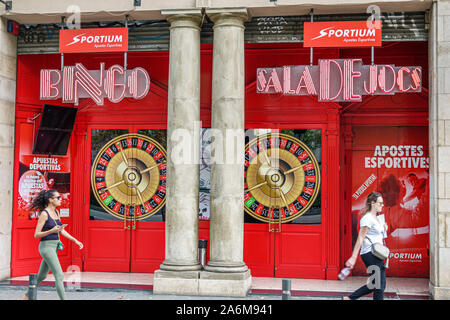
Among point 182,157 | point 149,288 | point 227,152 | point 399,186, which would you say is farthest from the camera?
point 399,186

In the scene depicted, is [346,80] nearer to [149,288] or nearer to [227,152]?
[227,152]

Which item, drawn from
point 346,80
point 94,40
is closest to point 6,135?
point 94,40

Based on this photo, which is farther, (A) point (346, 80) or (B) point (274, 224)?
(B) point (274, 224)

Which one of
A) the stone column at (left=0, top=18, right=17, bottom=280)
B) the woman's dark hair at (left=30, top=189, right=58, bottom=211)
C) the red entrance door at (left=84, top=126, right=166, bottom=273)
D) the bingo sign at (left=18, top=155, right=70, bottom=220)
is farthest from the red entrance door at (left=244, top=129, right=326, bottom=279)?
the stone column at (left=0, top=18, right=17, bottom=280)

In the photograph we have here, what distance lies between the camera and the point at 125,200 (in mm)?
11969

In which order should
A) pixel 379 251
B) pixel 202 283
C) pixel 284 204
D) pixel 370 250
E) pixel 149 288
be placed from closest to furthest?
pixel 379 251 → pixel 370 250 → pixel 202 283 → pixel 149 288 → pixel 284 204

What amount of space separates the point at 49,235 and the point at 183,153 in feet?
9.22

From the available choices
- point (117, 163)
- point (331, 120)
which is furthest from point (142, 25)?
point (331, 120)

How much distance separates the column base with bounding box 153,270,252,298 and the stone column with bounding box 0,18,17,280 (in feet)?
10.7


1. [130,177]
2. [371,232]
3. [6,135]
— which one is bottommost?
[371,232]

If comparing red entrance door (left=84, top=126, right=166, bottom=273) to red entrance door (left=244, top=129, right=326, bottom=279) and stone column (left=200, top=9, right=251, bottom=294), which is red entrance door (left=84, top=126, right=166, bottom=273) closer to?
red entrance door (left=244, top=129, right=326, bottom=279)

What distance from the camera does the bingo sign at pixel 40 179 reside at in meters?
11.3

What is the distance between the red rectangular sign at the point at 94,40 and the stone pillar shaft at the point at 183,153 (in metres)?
1.01
